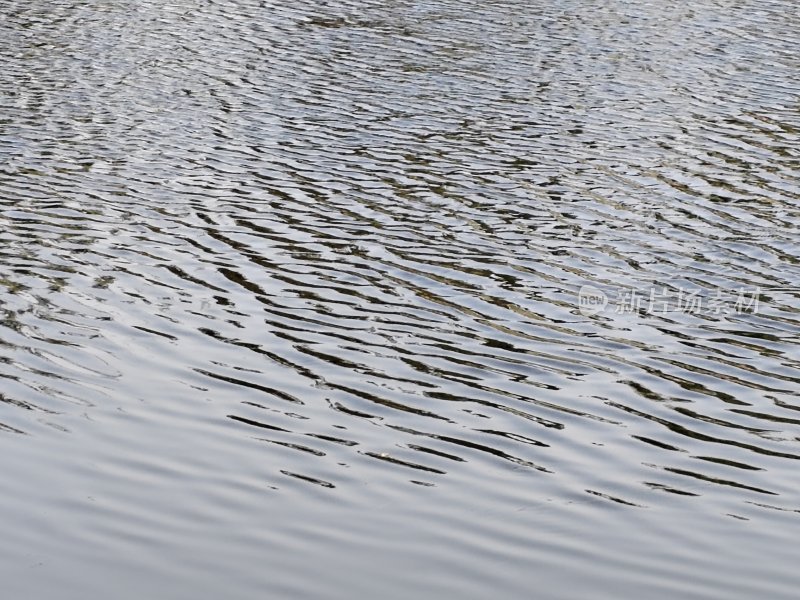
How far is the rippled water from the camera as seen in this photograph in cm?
766

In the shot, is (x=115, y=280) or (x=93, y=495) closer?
(x=93, y=495)

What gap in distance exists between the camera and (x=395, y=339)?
11180 millimetres

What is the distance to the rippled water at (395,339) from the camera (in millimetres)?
7660

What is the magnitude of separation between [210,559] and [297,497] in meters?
0.96

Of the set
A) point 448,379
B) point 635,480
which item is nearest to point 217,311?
point 448,379

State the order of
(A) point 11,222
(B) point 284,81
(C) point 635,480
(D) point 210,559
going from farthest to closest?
(B) point 284,81
(A) point 11,222
(C) point 635,480
(D) point 210,559

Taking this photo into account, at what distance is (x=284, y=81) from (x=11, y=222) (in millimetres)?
9959

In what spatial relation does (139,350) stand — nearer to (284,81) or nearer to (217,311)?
(217,311)

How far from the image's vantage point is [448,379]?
10.3 m

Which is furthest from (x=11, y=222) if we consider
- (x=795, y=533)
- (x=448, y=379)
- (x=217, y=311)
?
(x=795, y=533)

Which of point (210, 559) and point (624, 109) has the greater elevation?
point (210, 559)

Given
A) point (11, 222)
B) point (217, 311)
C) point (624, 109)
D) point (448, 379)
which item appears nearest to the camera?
point (448, 379)

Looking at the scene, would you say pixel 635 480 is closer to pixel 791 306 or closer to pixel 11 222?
pixel 791 306

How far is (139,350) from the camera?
10.7m
